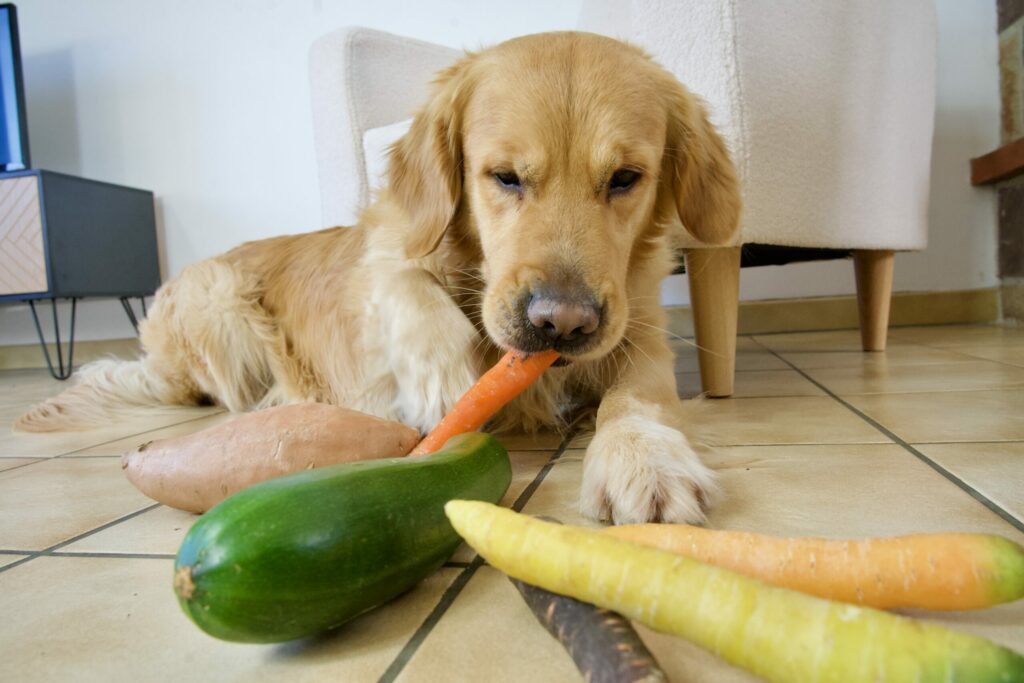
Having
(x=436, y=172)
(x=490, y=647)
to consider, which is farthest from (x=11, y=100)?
(x=490, y=647)

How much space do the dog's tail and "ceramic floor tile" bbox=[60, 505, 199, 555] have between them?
1.31 metres

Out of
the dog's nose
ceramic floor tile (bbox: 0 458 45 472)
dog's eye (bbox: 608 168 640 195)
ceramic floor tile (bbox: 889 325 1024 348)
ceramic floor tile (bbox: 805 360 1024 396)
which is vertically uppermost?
dog's eye (bbox: 608 168 640 195)

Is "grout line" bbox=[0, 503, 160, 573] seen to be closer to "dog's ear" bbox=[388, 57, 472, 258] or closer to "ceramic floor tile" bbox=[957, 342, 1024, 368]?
"dog's ear" bbox=[388, 57, 472, 258]

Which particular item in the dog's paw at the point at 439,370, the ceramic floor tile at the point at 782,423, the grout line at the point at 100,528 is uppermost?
the dog's paw at the point at 439,370

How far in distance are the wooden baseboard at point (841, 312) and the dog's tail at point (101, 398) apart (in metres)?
2.58

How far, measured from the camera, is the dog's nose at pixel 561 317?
112 centimetres

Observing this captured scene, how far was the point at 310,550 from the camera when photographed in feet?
1.91

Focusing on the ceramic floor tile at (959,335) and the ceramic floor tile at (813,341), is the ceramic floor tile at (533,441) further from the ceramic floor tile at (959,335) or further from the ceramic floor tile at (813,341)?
the ceramic floor tile at (959,335)

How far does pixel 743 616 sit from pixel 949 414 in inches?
52.2

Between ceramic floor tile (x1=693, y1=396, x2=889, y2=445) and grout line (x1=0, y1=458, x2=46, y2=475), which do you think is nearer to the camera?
ceramic floor tile (x1=693, y1=396, x2=889, y2=445)

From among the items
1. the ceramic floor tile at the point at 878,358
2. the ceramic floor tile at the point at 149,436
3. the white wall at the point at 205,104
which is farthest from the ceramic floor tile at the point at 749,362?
the ceramic floor tile at the point at 149,436

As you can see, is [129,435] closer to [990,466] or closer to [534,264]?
[534,264]

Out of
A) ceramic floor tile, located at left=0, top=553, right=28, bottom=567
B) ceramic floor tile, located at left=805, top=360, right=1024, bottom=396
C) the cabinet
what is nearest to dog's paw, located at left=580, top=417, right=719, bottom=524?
ceramic floor tile, located at left=0, top=553, right=28, bottom=567

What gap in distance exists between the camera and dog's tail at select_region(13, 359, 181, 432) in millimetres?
2096
